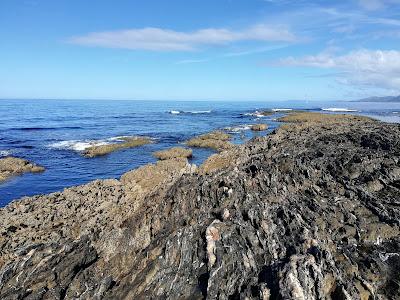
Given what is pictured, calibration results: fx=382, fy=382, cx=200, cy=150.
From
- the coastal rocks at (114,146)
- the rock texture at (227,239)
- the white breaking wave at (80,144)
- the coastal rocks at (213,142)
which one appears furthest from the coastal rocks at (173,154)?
the rock texture at (227,239)

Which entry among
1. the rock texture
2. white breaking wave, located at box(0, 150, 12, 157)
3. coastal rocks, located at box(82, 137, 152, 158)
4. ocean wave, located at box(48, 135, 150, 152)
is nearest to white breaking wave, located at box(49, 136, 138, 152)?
ocean wave, located at box(48, 135, 150, 152)

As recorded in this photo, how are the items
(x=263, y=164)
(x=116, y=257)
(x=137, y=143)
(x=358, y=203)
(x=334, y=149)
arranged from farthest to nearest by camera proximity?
(x=137, y=143) → (x=334, y=149) → (x=263, y=164) → (x=358, y=203) → (x=116, y=257)

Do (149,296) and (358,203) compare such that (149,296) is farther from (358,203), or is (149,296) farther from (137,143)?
(137,143)

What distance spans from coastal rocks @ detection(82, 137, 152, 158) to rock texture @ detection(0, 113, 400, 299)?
153ft

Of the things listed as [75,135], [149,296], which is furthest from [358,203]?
[75,135]

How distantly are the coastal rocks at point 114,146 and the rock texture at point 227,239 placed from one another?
46.5 m

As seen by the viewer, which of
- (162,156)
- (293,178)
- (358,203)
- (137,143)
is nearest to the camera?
(358,203)

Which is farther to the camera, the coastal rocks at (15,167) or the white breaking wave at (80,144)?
the white breaking wave at (80,144)

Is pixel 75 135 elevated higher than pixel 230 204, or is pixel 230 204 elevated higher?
pixel 230 204

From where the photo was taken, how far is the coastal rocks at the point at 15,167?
61534mm

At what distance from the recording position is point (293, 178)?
28.5 metres

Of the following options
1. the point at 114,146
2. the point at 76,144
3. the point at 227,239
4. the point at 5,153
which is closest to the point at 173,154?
the point at 114,146

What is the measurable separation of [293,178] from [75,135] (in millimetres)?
91536

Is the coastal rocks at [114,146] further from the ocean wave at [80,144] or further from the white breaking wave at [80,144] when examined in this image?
the white breaking wave at [80,144]
